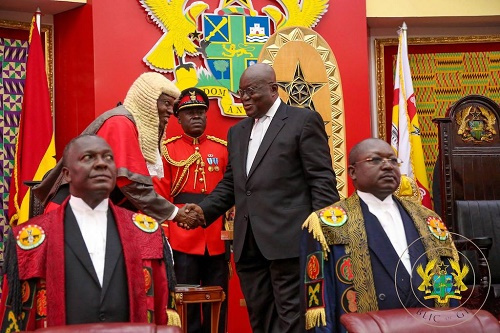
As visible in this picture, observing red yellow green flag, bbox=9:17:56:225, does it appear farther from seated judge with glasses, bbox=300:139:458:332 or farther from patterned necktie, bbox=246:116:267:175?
seated judge with glasses, bbox=300:139:458:332

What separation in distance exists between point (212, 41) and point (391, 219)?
3.50 m

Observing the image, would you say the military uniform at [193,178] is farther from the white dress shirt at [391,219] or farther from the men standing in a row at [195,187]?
the white dress shirt at [391,219]

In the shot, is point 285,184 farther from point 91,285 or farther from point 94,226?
point 91,285

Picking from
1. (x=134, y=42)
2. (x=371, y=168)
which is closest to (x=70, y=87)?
(x=134, y=42)

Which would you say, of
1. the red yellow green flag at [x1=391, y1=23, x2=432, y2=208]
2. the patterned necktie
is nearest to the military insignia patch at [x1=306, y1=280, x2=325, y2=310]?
the patterned necktie

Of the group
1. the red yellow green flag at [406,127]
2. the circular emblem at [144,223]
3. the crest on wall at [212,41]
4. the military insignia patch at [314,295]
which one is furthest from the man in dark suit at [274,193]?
the red yellow green flag at [406,127]

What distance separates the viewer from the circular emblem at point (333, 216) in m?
4.29

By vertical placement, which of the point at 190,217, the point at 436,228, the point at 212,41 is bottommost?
the point at 436,228

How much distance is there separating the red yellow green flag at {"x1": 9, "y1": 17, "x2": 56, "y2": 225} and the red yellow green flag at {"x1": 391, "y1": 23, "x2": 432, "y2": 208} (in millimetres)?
2915

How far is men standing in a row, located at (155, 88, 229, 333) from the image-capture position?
249 inches

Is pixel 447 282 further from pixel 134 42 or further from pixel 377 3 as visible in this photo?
pixel 377 3

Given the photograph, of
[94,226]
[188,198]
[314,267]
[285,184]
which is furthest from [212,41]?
[94,226]

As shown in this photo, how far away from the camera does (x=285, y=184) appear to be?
509 centimetres

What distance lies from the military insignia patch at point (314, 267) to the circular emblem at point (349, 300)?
14cm
